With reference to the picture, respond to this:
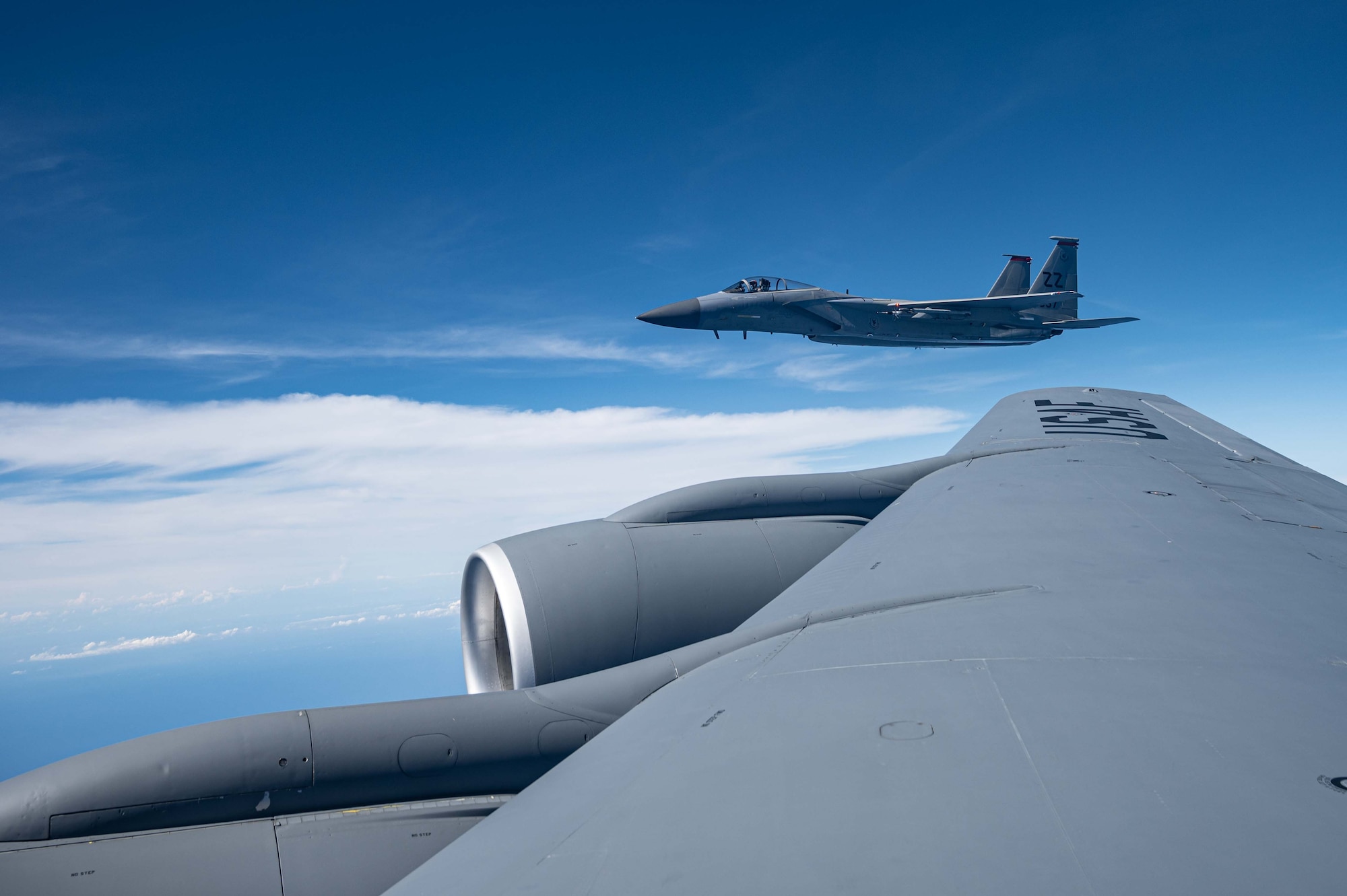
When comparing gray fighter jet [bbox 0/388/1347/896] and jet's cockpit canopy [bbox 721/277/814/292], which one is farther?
jet's cockpit canopy [bbox 721/277/814/292]

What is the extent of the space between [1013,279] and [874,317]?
10385 mm

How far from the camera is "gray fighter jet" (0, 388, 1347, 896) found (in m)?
1.64

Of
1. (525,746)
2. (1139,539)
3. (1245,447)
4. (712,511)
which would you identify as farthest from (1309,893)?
(1245,447)

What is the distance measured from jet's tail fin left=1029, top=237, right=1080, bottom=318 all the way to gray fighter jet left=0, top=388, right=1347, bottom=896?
25.5 m

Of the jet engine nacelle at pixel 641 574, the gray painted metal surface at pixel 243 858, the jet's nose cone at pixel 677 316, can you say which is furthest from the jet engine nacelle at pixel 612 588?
the jet's nose cone at pixel 677 316

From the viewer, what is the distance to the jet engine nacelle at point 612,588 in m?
6.82

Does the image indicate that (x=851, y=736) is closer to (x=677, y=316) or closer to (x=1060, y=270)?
(x=677, y=316)

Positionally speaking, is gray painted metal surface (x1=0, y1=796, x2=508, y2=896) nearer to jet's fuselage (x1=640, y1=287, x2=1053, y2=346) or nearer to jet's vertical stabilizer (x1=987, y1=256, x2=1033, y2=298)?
jet's fuselage (x1=640, y1=287, x2=1053, y2=346)

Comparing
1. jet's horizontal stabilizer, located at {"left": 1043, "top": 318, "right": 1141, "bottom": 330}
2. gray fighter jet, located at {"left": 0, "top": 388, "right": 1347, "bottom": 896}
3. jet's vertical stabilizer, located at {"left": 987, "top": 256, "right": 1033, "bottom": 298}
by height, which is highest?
jet's vertical stabilizer, located at {"left": 987, "top": 256, "right": 1033, "bottom": 298}

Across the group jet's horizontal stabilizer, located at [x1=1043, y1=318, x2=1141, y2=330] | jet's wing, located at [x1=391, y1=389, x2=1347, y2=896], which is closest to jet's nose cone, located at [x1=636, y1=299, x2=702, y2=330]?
jet's horizontal stabilizer, located at [x1=1043, y1=318, x2=1141, y2=330]

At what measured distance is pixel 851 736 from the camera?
2238 mm

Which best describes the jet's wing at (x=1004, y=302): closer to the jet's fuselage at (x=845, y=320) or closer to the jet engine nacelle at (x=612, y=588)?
the jet's fuselage at (x=845, y=320)

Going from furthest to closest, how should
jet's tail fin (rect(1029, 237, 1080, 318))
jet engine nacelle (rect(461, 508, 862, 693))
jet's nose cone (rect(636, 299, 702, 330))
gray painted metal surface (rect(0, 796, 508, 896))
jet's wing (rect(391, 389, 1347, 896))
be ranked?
jet's tail fin (rect(1029, 237, 1080, 318)), jet's nose cone (rect(636, 299, 702, 330)), jet engine nacelle (rect(461, 508, 862, 693)), gray painted metal surface (rect(0, 796, 508, 896)), jet's wing (rect(391, 389, 1347, 896))

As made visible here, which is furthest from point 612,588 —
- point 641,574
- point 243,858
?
point 243,858
